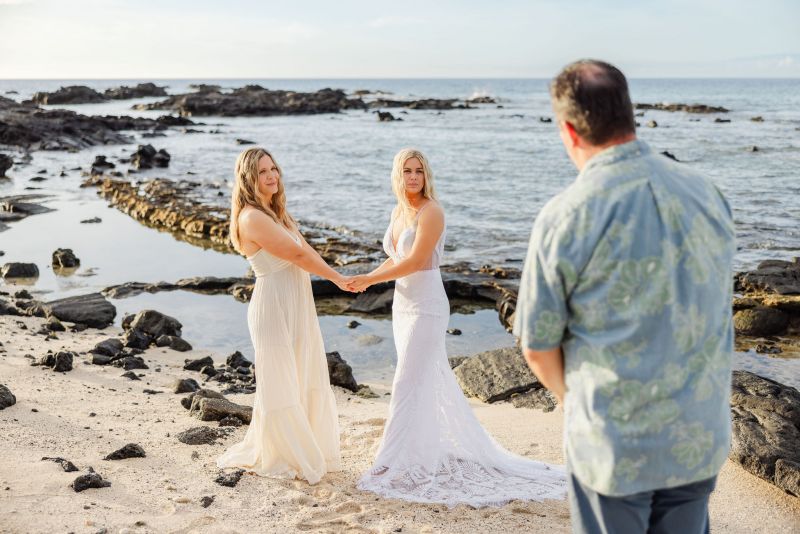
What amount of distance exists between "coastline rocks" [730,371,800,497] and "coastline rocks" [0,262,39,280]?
487 inches

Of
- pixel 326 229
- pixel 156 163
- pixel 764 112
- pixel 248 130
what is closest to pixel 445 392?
pixel 326 229

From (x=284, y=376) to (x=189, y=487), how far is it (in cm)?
107

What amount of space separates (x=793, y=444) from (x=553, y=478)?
1.99 metres

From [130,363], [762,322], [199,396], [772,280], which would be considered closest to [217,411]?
[199,396]

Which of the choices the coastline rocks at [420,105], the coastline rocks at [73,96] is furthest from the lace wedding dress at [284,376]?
the coastline rocks at [73,96]

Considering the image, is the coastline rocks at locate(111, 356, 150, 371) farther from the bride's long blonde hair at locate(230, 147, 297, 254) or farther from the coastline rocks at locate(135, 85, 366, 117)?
the coastline rocks at locate(135, 85, 366, 117)

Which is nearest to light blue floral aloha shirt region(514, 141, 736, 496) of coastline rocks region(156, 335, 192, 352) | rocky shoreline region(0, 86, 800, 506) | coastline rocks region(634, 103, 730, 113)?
rocky shoreline region(0, 86, 800, 506)

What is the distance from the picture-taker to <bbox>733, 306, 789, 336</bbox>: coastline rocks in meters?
11.4

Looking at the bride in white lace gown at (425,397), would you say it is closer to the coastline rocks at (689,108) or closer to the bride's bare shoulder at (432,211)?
the bride's bare shoulder at (432,211)

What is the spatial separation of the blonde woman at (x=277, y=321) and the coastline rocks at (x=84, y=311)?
6.04 metres

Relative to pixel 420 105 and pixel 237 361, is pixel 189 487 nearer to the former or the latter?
pixel 237 361

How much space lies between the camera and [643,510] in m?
2.65

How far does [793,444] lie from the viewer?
6.19 m

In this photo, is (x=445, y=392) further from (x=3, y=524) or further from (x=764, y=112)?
(x=764, y=112)
